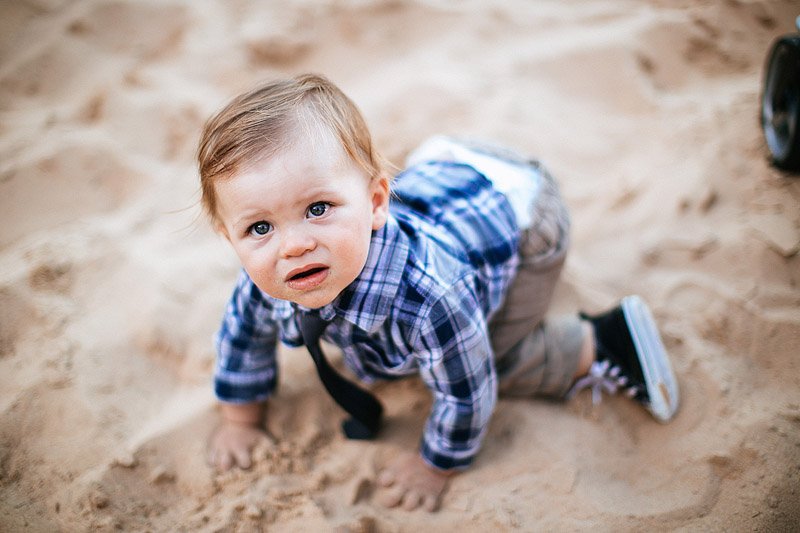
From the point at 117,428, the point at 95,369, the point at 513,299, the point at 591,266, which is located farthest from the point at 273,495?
the point at 591,266

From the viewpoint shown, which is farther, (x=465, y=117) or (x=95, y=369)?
(x=465, y=117)

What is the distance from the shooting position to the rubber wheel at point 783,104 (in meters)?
1.61

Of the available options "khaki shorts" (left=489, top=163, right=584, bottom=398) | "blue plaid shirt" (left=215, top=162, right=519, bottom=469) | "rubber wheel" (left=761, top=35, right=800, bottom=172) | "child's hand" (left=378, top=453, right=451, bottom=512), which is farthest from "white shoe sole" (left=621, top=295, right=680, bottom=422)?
"rubber wheel" (left=761, top=35, right=800, bottom=172)

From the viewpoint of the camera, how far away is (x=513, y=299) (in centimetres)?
142

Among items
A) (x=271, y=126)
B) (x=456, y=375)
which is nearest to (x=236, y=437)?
(x=456, y=375)

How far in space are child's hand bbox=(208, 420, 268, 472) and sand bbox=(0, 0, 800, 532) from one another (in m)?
0.03

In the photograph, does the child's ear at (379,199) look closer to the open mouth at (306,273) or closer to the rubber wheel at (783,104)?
the open mouth at (306,273)

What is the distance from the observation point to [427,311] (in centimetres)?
109

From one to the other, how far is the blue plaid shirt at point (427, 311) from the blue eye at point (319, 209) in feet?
0.48

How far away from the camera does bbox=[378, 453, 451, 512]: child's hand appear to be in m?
1.27

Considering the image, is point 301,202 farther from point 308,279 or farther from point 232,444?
point 232,444

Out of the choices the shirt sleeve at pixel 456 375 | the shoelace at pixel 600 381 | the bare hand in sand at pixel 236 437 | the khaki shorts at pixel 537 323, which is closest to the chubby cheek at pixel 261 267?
the shirt sleeve at pixel 456 375

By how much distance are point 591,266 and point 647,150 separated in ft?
1.94

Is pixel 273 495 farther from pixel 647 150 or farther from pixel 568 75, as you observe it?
pixel 568 75
